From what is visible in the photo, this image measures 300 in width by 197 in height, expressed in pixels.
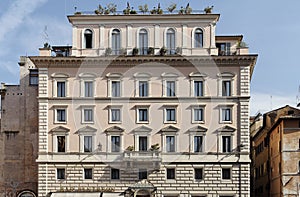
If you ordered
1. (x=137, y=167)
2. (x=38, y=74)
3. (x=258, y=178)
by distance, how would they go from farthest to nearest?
(x=258, y=178)
(x=38, y=74)
(x=137, y=167)

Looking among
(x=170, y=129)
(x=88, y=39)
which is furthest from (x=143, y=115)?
(x=88, y=39)

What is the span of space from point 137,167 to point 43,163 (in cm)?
790

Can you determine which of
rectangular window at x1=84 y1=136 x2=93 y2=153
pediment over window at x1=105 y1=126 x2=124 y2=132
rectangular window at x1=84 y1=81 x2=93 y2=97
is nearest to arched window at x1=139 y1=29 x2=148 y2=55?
rectangular window at x1=84 y1=81 x2=93 y2=97

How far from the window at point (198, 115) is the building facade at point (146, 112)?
0.11ft

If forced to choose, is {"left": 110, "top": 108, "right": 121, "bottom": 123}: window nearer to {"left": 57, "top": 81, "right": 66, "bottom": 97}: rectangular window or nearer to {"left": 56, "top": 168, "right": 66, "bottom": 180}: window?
{"left": 57, "top": 81, "right": 66, "bottom": 97}: rectangular window

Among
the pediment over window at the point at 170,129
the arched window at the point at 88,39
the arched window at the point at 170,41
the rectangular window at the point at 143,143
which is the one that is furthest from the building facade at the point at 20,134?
the arched window at the point at 170,41

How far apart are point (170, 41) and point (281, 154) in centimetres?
1369

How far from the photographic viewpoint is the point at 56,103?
1928 inches

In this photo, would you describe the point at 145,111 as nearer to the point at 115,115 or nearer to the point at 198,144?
the point at 115,115

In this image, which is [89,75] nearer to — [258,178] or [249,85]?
[249,85]

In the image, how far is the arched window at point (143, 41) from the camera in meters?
49.4

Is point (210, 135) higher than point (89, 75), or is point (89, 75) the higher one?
point (89, 75)

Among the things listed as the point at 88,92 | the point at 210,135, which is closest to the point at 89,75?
the point at 88,92

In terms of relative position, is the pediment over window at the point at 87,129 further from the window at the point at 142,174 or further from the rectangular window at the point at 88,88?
the window at the point at 142,174
